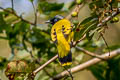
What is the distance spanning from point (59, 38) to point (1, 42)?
3.53 meters

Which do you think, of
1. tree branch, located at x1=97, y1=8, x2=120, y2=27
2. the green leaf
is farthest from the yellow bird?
the green leaf

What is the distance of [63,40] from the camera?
1.69 m

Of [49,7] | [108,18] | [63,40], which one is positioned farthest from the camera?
[49,7]

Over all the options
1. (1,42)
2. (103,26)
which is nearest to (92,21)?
(103,26)

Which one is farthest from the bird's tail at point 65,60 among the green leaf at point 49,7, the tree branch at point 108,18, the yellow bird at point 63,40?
the green leaf at point 49,7

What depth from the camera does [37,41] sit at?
2258mm

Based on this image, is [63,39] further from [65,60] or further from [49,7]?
[49,7]

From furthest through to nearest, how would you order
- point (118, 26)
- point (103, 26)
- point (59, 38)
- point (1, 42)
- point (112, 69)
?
point (1, 42) → point (118, 26) → point (112, 69) → point (59, 38) → point (103, 26)

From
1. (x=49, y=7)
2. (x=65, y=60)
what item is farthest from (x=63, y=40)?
(x=49, y=7)

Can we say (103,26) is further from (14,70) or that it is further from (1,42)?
(1,42)

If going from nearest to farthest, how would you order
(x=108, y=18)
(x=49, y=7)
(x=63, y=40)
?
1. (x=108, y=18)
2. (x=63, y=40)
3. (x=49, y=7)

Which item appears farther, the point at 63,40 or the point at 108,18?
the point at 63,40

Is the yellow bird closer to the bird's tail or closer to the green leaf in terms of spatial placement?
the bird's tail

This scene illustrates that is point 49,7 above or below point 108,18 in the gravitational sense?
below
